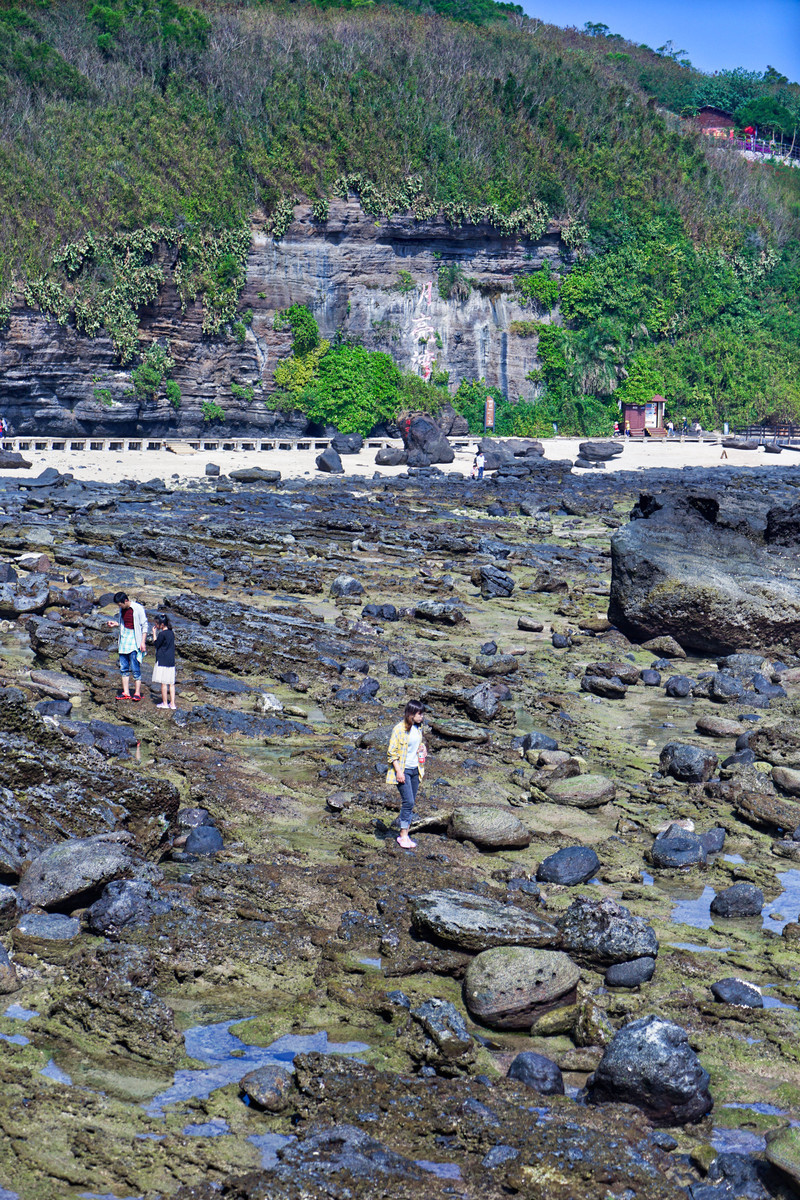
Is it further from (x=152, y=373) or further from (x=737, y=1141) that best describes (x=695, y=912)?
(x=152, y=373)

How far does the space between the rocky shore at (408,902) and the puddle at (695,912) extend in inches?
1.5

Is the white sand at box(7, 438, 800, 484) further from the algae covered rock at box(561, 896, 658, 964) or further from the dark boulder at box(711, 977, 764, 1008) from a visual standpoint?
the dark boulder at box(711, 977, 764, 1008)

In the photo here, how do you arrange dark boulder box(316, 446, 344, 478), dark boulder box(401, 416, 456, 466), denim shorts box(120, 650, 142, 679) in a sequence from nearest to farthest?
denim shorts box(120, 650, 142, 679) < dark boulder box(316, 446, 344, 478) < dark boulder box(401, 416, 456, 466)

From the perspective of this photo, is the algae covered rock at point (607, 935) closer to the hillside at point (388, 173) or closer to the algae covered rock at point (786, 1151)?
the algae covered rock at point (786, 1151)

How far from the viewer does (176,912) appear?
25.7 ft

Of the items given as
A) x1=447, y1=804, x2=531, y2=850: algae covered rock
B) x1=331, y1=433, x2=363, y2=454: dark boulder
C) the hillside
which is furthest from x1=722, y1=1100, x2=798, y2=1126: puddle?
the hillside

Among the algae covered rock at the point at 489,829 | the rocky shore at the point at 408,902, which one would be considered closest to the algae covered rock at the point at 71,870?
the rocky shore at the point at 408,902

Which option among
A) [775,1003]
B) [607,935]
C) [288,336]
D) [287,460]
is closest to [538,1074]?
[607,935]

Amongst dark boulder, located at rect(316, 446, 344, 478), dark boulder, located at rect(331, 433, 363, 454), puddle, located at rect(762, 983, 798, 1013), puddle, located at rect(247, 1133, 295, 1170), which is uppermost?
dark boulder, located at rect(331, 433, 363, 454)

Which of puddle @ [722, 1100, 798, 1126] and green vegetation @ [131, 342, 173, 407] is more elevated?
green vegetation @ [131, 342, 173, 407]

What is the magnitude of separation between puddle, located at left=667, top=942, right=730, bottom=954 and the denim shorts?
7.38m

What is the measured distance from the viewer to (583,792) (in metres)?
11.0

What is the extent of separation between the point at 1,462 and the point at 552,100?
4180cm

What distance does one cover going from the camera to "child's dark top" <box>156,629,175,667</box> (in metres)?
12.6
